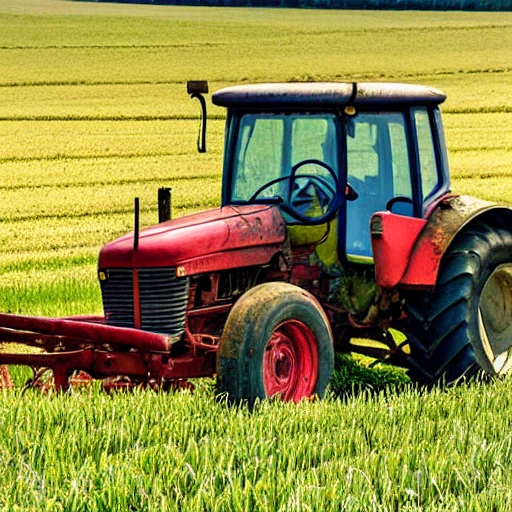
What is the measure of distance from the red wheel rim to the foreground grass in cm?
17

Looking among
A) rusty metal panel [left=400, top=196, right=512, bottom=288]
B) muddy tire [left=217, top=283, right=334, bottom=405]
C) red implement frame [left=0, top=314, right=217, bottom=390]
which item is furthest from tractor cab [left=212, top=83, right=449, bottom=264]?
red implement frame [left=0, top=314, right=217, bottom=390]

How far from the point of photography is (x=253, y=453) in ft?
16.3

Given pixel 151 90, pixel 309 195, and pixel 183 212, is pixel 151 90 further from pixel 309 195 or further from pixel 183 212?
pixel 309 195

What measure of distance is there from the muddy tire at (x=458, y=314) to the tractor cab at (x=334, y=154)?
0.40m

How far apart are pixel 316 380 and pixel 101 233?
34.0ft

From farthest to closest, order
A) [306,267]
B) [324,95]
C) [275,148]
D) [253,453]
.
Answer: [275,148]
[306,267]
[324,95]
[253,453]

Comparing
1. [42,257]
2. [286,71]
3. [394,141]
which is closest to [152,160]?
[42,257]

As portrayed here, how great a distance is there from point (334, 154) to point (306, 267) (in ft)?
2.27

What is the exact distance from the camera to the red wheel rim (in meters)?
6.48

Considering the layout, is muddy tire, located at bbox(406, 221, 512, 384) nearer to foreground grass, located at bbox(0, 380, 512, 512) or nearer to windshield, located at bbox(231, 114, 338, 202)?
foreground grass, located at bbox(0, 380, 512, 512)

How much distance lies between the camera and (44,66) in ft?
134

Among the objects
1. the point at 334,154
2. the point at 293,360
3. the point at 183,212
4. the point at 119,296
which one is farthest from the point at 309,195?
the point at 183,212

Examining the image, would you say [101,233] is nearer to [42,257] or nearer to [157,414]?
[42,257]

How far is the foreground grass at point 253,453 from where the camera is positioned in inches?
166
